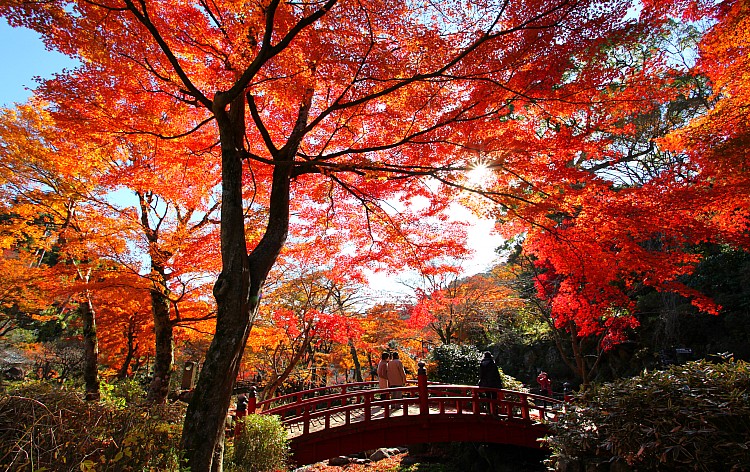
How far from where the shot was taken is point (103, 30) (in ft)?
16.0

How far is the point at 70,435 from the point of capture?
2260 millimetres

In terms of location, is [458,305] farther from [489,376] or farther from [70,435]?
[70,435]

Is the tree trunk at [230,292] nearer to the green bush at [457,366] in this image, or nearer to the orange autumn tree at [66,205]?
the orange autumn tree at [66,205]

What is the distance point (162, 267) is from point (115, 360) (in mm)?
12164

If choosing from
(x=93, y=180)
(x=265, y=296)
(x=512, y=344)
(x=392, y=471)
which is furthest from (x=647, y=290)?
(x=93, y=180)

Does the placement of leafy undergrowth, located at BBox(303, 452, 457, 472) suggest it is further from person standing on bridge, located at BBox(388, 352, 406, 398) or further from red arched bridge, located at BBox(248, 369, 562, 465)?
person standing on bridge, located at BBox(388, 352, 406, 398)

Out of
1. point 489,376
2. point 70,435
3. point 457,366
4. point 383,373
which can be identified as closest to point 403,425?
point 383,373

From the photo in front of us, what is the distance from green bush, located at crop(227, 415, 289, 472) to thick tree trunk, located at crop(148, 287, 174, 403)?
12.1 feet

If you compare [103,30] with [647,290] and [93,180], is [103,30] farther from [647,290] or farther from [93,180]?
[647,290]

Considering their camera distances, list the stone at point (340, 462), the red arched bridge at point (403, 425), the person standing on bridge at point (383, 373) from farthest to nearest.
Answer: the stone at point (340, 462) → the person standing on bridge at point (383, 373) → the red arched bridge at point (403, 425)

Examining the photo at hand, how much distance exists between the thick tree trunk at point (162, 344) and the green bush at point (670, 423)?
820 centimetres

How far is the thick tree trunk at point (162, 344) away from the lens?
26.3 feet

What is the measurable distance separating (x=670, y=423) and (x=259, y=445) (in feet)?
18.1

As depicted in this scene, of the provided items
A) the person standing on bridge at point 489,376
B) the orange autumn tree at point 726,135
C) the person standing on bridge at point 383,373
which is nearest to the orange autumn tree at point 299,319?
the person standing on bridge at point 383,373
